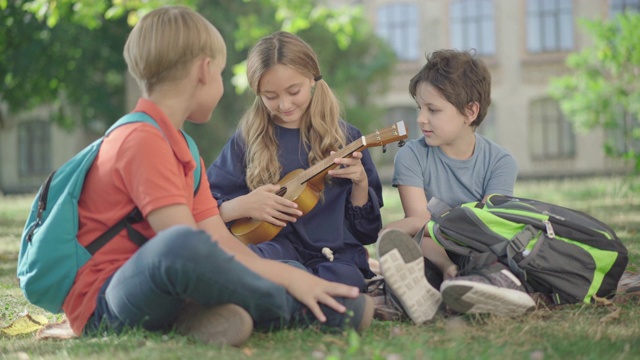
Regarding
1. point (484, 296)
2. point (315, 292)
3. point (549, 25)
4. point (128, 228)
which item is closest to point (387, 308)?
point (484, 296)

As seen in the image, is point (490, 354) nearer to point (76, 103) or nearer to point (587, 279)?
point (587, 279)

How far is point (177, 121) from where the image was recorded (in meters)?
2.87

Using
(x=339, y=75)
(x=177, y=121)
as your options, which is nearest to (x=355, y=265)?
(x=177, y=121)

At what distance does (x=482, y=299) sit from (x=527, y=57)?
74.2ft

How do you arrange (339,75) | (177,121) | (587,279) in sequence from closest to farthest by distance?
1. (177,121)
2. (587,279)
3. (339,75)

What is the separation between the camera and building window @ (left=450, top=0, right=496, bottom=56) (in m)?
24.9

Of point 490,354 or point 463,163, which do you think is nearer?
point 490,354

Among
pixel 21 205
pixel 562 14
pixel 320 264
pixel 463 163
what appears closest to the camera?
pixel 320 264

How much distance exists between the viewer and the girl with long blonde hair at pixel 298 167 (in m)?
3.67

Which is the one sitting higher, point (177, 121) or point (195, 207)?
point (177, 121)

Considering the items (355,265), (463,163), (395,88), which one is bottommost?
(395,88)

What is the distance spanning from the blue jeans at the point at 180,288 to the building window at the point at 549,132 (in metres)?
22.8

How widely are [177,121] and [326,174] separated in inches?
41.0

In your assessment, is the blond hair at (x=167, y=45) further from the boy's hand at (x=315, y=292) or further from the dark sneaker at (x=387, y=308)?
the dark sneaker at (x=387, y=308)
